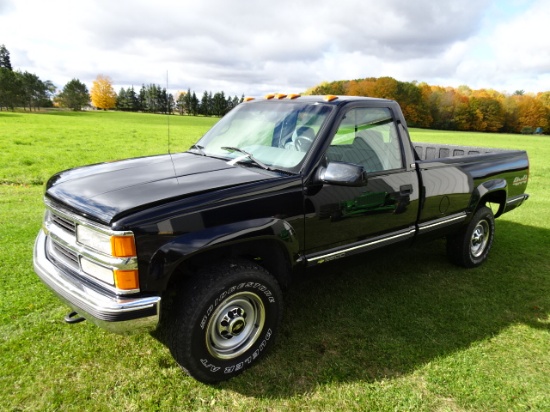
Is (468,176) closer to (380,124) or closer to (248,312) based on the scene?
(380,124)

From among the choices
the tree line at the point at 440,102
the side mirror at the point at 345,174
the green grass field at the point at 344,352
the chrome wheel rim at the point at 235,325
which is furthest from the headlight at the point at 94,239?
the tree line at the point at 440,102

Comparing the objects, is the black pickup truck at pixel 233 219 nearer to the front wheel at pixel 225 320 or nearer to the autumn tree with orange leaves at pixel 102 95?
the front wheel at pixel 225 320

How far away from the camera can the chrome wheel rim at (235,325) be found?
8.85ft

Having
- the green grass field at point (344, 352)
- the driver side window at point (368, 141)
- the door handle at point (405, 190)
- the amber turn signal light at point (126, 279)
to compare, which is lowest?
the green grass field at point (344, 352)

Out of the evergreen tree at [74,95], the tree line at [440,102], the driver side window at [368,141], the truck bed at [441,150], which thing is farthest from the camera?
→ the evergreen tree at [74,95]

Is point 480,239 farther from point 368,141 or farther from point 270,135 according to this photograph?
point 270,135

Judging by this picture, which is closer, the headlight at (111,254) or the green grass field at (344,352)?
the headlight at (111,254)

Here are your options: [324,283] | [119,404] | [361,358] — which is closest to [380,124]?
[324,283]

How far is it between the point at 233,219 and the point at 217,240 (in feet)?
0.62

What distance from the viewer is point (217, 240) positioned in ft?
8.11

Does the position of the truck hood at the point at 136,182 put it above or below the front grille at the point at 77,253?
above

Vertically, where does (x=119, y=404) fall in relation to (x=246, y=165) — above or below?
below

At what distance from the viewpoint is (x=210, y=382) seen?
271cm

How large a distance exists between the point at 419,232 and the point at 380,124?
1.14 m
